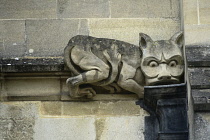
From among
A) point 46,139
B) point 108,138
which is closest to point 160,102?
point 108,138

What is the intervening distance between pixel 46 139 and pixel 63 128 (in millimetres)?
193

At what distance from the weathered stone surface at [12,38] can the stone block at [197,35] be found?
1.69m

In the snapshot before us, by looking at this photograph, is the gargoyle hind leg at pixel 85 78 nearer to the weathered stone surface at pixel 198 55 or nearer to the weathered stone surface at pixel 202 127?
the weathered stone surface at pixel 198 55

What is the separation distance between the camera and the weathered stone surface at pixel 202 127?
7398 mm

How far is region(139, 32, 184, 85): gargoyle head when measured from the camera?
8.20m

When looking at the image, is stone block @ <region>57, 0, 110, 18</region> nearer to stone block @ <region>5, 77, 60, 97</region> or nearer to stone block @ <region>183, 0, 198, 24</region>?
stone block @ <region>5, 77, 60, 97</region>

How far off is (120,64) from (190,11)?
2.73 ft

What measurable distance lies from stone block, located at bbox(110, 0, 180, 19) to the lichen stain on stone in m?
1.10

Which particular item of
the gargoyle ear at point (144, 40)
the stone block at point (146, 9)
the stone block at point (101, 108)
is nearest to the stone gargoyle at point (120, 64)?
the gargoyle ear at point (144, 40)

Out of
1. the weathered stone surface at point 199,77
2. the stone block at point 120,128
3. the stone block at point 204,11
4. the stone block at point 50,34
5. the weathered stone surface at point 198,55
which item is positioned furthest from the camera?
the stone block at point 50,34

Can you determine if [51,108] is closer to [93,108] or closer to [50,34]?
[93,108]

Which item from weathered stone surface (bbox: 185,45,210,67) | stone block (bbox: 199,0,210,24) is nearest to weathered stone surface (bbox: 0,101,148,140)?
weathered stone surface (bbox: 185,45,210,67)

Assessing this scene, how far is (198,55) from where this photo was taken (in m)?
7.88

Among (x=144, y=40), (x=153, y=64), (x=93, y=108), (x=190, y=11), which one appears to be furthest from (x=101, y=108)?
(x=190, y=11)
